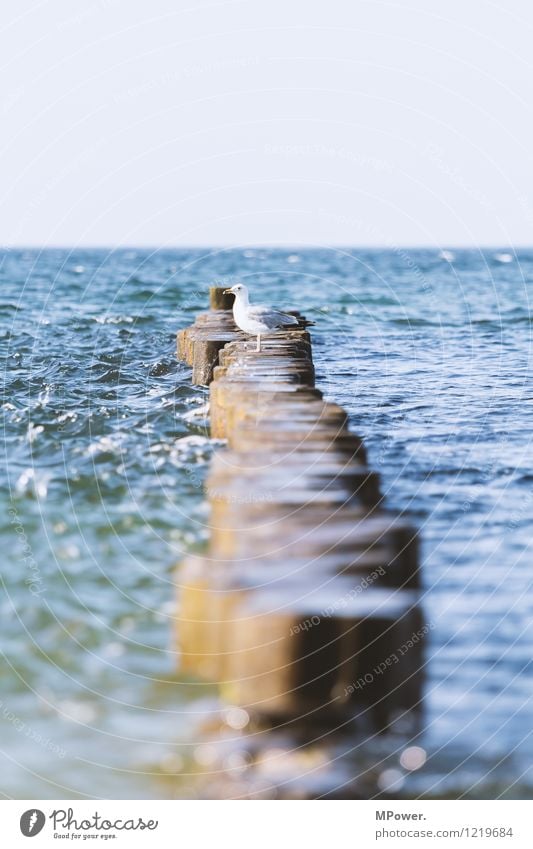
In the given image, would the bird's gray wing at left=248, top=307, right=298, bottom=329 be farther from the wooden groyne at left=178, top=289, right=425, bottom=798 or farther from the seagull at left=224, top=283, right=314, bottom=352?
the wooden groyne at left=178, top=289, right=425, bottom=798

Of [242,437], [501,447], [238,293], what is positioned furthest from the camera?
[238,293]

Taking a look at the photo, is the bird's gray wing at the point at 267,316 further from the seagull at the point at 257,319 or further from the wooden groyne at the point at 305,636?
the wooden groyne at the point at 305,636

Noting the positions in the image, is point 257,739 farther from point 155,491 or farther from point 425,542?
point 155,491

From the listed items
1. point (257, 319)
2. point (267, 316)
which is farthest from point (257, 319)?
point (267, 316)

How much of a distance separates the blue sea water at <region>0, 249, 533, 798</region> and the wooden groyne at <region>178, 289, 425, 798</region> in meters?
0.26

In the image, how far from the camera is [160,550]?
20.8ft

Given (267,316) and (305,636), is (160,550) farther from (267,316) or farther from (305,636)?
(267,316)

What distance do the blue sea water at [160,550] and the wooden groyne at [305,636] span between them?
26 centimetres

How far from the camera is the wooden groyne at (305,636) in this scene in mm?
3977

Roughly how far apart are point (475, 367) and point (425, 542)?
8.25 meters

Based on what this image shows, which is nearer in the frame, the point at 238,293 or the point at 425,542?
the point at 425,542

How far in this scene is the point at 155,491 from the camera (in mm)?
7531

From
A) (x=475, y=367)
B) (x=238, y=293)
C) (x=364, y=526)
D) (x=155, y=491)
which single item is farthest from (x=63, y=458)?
(x=475, y=367)

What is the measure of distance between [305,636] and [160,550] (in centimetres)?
254
